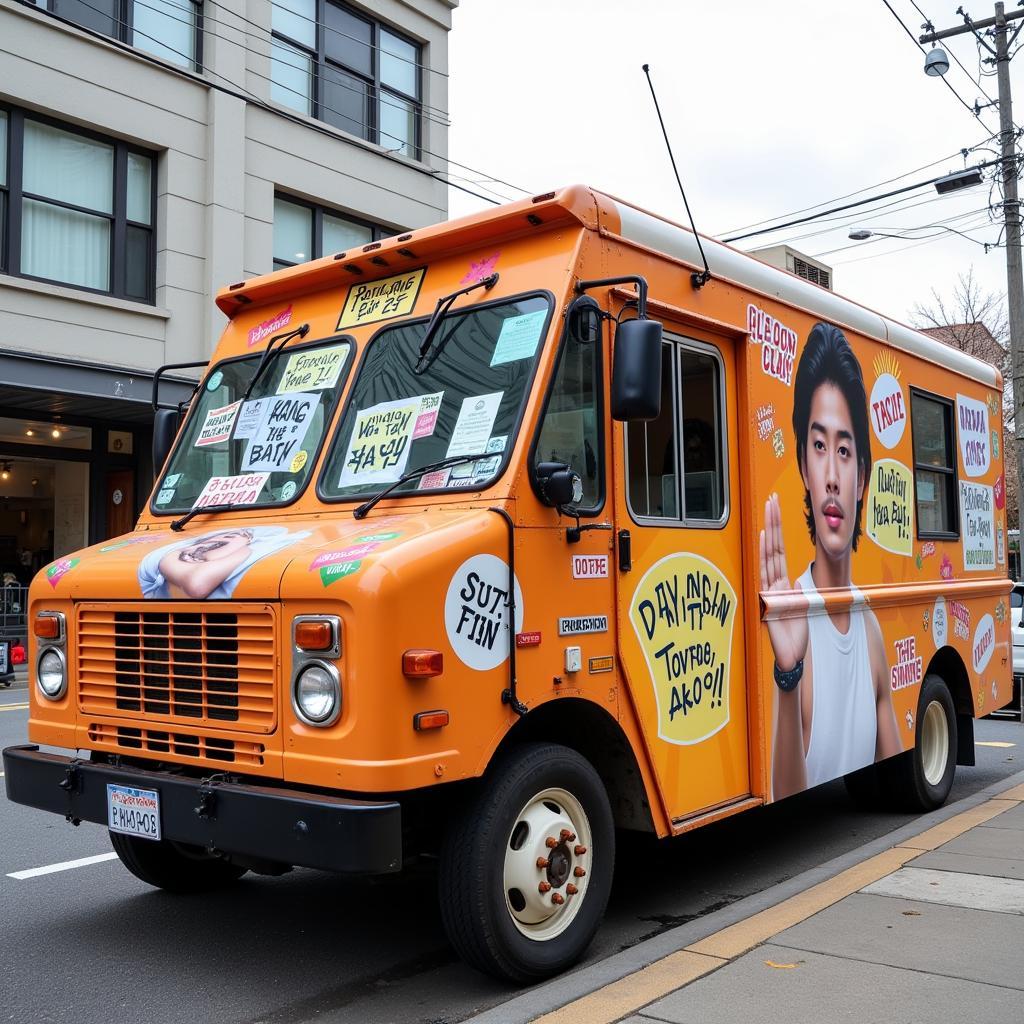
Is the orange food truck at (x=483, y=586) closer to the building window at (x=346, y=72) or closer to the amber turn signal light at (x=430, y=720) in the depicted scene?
the amber turn signal light at (x=430, y=720)

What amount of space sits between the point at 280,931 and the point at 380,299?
9.43 feet

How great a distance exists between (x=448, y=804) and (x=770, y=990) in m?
1.31

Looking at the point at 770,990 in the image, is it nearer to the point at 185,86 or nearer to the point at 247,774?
the point at 247,774

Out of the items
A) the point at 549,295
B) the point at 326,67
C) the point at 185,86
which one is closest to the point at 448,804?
the point at 549,295

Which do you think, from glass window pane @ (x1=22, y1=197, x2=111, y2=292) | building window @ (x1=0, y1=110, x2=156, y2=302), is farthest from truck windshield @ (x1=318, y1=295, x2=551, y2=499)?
glass window pane @ (x1=22, y1=197, x2=111, y2=292)

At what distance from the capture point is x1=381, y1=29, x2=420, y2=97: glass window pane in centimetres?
2050

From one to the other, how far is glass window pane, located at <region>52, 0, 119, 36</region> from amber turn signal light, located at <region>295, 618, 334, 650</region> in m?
14.8

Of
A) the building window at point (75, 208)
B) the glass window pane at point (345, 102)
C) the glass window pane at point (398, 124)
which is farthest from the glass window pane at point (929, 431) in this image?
the glass window pane at point (398, 124)

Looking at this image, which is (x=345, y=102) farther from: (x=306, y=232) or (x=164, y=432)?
(x=164, y=432)

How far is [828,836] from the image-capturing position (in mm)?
7066

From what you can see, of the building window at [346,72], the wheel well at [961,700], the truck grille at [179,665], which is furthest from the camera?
the building window at [346,72]

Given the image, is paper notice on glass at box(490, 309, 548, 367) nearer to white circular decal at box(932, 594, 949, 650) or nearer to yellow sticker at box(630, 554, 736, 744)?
yellow sticker at box(630, 554, 736, 744)

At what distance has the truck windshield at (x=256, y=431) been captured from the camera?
520 cm

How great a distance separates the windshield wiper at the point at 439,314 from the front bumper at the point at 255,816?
1.86 meters
